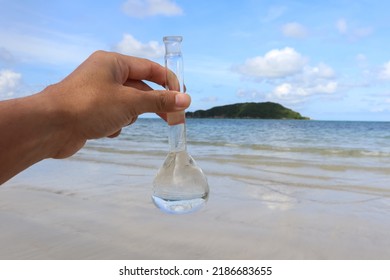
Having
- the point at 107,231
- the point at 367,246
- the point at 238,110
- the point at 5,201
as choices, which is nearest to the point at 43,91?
the point at 107,231

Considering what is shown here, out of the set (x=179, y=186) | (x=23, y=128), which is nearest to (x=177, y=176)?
(x=179, y=186)

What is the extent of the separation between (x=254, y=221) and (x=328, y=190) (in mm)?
1618

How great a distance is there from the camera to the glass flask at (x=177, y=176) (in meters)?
1.45

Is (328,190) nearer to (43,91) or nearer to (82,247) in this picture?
(82,247)

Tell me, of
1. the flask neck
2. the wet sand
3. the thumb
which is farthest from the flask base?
the wet sand

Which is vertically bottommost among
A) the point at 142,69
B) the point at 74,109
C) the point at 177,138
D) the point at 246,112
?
the point at 177,138

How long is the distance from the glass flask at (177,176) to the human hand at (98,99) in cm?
13

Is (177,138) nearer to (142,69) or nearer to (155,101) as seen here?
(155,101)

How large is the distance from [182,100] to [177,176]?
29 centimetres

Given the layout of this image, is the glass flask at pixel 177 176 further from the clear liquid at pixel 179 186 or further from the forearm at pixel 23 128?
the forearm at pixel 23 128

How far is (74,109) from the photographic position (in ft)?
5.52

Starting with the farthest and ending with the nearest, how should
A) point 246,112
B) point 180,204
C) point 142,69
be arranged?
point 246,112 < point 142,69 < point 180,204

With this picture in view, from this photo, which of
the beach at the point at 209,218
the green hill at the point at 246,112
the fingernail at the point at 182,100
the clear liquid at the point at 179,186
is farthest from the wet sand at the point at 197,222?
the green hill at the point at 246,112

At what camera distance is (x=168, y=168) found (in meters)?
1.49
